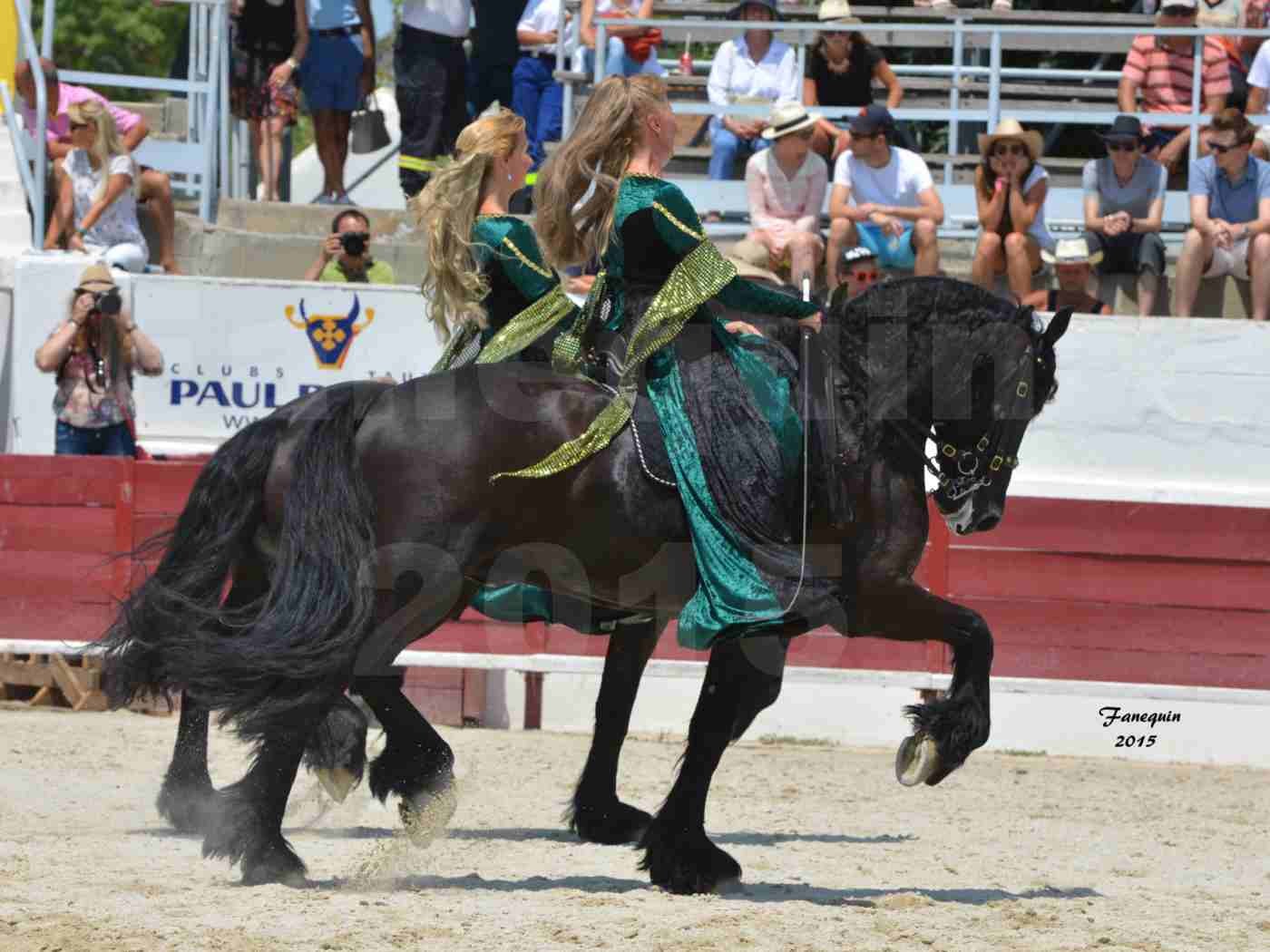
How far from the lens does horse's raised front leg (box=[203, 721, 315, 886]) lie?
196 inches

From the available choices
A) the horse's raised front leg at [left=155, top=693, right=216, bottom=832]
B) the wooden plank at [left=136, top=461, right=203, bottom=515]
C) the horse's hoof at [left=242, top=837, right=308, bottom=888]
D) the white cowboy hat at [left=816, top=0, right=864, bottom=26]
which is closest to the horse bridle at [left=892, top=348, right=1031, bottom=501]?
the horse's hoof at [left=242, top=837, right=308, bottom=888]

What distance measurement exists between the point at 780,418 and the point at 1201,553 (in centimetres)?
416

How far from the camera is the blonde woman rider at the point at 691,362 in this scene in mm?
5070

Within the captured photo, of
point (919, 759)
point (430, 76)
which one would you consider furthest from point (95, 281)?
point (919, 759)

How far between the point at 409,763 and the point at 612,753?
2.40ft

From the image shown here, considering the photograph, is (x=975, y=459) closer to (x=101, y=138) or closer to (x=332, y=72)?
(x=101, y=138)

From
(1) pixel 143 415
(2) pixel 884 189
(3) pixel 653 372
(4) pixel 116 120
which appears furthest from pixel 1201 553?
(4) pixel 116 120

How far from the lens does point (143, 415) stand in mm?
10008

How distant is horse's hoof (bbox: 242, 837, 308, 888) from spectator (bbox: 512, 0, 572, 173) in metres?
7.09

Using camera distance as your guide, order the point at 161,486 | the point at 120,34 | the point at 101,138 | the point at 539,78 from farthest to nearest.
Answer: the point at 120,34 → the point at 539,78 → the point at 101,138 → the point at 161,486

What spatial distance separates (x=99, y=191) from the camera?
10.8 meters

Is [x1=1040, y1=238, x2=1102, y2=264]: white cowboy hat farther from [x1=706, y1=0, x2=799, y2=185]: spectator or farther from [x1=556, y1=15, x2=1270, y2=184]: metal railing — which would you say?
[x1=706, y1=0, x2=799, y2=185]: spectator

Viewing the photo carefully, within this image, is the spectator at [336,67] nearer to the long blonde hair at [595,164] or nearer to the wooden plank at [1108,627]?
the wooden plank at [1108,627]

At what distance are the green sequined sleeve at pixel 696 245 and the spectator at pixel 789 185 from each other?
4751mm
